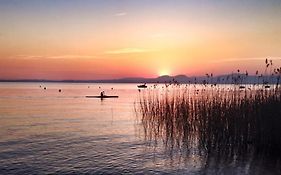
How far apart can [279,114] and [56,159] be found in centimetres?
854

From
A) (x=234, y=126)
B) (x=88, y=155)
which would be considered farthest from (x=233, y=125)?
(x=88, y=155)

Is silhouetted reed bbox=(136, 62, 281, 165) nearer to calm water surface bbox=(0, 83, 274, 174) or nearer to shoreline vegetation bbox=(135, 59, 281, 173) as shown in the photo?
shoreline vegetation bbox=(135, 59, 281, 173)

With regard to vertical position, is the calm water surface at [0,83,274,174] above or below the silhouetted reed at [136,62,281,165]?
below

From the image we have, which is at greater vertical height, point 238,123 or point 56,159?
point 238,123

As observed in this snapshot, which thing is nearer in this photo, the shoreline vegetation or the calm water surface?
the calm water surface

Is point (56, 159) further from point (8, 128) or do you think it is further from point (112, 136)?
point (8, 128)

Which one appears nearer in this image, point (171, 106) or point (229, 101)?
point (229, 101)

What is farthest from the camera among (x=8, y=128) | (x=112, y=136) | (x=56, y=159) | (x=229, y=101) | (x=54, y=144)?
(x=8, y=128)

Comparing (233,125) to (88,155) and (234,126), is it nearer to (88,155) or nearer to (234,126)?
(234,126)

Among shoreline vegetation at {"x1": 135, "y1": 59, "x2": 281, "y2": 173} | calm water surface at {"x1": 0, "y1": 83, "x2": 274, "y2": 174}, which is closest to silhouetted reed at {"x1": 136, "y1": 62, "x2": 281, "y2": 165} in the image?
shoreline vegetation at {"x1": 135, "y1": 59, "x2": 281, "y2": 173}

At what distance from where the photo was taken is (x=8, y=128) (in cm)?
2203

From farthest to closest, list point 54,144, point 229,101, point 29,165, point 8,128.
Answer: point 8,128
point 54,144
point 229,101
point 29,165

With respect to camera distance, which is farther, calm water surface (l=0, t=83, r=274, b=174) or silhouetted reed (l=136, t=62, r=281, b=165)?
silhouetted reed (l=136, t=62, r=281, b=165)

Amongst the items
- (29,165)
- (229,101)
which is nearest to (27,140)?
(29,165)
